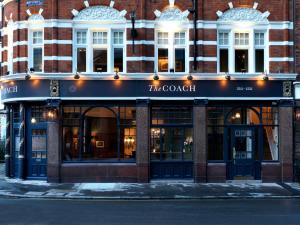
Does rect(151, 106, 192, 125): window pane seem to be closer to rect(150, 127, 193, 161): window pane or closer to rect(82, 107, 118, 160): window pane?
rect(150, 127, 193, 161): window pane

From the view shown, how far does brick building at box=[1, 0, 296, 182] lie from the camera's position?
2294cm

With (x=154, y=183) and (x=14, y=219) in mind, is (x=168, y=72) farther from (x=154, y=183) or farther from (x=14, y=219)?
(x=14, y=219)

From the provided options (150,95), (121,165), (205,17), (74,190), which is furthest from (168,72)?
(74,190)

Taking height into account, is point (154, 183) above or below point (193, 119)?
below

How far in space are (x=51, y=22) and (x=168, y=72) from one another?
227 inches

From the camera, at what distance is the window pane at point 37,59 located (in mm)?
23516

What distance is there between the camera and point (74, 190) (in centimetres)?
2077

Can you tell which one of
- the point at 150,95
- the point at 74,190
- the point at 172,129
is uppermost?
the point at 150,95

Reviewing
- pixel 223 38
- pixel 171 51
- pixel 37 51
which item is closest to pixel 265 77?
pixel 223 38

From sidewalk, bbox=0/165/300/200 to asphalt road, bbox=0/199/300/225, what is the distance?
→ 1.02m

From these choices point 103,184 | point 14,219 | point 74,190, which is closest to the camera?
point 14,219

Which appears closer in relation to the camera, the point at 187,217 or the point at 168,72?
the point at 187,217

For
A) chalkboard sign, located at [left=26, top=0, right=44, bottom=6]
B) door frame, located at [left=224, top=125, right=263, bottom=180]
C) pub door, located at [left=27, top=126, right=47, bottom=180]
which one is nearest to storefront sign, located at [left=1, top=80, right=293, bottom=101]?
door frame, located at [left=224, top=125, right=263, bottom=180]

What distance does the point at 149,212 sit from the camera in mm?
15188
